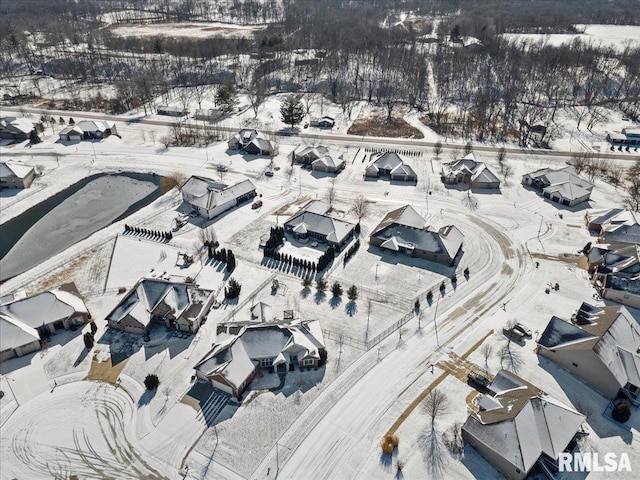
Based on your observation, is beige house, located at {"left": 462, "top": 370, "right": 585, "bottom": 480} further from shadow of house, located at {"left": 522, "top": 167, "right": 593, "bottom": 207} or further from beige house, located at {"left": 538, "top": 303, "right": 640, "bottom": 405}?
shadow of house, located at {"left": 522, "top": 167, "right": 593, "bottom": 207}

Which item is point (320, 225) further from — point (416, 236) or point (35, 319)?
point (35, 319)

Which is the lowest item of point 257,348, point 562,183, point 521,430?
point 257,348

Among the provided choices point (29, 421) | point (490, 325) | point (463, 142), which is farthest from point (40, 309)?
point (463, 142)

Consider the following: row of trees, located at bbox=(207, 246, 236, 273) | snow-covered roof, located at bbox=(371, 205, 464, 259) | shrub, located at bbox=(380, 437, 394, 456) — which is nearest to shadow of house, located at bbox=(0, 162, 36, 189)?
row of trees, located at bbox=(207, 246, 236, 273)

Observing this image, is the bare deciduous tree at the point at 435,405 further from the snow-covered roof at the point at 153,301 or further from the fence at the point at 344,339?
the snow-covered roof at the point at 153,301

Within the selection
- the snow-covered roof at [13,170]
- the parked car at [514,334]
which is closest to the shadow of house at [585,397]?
the parked car at [514,334]

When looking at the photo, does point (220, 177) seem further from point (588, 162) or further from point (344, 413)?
point (588, 162)

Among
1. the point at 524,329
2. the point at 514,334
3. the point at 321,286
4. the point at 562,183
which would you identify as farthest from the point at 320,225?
the point at 562,183
